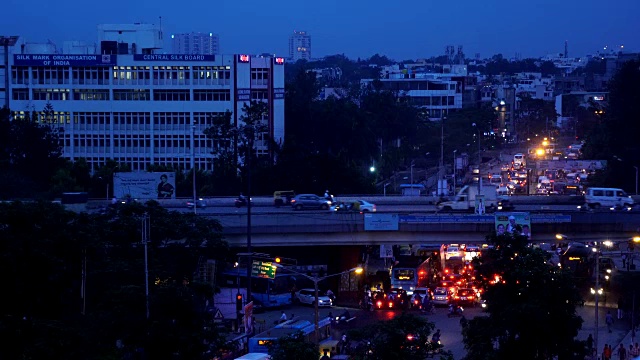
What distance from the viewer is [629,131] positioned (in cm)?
5353

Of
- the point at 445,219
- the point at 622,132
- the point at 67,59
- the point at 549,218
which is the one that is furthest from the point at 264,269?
the point at 622,132

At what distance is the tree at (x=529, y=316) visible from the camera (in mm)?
17656

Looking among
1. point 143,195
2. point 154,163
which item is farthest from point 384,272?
point 154,163

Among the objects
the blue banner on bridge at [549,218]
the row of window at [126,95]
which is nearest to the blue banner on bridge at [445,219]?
the blue banner on bridge at [549,218]

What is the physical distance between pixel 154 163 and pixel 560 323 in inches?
1470

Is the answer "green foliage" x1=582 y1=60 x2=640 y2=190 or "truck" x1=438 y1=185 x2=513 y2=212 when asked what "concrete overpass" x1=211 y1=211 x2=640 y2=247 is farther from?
"green foliage" x1=582 y1=60 x2=640 y2=190

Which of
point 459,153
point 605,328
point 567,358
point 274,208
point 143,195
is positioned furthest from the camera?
point 459,153

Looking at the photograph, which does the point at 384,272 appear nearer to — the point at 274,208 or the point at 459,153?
the point at 274,208

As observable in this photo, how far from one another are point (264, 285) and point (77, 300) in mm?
10342

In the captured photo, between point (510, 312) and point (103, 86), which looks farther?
point (103, 86)

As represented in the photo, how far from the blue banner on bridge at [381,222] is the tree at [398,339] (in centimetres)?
1492

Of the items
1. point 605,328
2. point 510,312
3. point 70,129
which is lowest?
point 605,328

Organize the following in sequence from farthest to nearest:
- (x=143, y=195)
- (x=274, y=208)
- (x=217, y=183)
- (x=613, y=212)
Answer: (x=217, y=183) < (x=143, y=195) < (x=274, y=208) < (x=613, y=212)

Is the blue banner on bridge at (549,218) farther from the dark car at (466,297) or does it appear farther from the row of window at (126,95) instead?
the row of window at (126,95)
